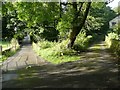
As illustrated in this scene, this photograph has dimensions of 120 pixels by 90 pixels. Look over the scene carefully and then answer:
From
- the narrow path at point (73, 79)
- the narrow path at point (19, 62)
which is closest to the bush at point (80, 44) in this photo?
the narrow path at point (19, 62)

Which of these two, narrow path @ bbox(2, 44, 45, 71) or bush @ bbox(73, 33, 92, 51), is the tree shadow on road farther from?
bush @ bbox(73, 33, 92, 51)

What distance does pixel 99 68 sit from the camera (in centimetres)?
1412

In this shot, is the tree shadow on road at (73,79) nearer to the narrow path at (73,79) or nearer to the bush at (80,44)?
the narrow path at (73,79)

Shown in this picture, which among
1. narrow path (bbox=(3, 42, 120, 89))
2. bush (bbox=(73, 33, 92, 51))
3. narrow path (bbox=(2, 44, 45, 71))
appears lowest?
narrow path (bbox=(3, 42, 120, 89))

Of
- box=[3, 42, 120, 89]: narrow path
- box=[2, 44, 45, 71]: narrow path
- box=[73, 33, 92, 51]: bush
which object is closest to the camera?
box=[3, 42, 120, 89]: narrow path

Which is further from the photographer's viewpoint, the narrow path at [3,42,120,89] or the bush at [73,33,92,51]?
the bush at [73,33,92,51]

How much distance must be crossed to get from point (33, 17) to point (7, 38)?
35.7m

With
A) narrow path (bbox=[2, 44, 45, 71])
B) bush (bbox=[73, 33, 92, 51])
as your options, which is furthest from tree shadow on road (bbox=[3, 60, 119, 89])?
bush (bbox=[73, 33, 92, 51])

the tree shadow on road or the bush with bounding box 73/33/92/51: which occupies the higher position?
the bush with bounding box 73/33/92/51

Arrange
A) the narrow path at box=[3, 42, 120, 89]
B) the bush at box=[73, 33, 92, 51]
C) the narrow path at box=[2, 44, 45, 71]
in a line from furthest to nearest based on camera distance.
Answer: the bush at box=[73, 33, 92, 51], the narrow path at box=[2, 44, 45, 71], the narrow path at box=[3, 42, 120, 89]

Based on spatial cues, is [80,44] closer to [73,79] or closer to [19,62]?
[19,62]

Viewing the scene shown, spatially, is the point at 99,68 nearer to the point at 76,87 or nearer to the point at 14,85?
the point at 76,87

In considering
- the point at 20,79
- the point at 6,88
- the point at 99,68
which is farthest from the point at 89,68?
the point at 6,88

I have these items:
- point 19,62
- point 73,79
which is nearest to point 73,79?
point 73,79
